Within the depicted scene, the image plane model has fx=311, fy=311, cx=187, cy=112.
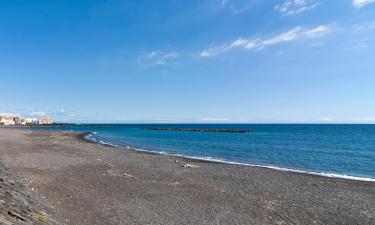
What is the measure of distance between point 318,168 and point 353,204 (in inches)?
611

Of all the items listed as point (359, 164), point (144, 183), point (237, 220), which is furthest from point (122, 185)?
point (359, 164)

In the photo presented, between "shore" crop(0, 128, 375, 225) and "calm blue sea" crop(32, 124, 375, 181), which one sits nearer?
"shore" crop(0, 128, 375, 225)

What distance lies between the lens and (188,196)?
1588 centimetres

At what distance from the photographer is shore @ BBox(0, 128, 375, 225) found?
12.4 m

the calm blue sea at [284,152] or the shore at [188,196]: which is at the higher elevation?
the shore at [188,196]

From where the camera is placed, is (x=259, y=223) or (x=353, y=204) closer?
(x=259, y=223)

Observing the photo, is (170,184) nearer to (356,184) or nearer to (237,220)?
(237,220)

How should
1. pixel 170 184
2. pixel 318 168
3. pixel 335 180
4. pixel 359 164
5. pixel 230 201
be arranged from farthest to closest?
pixel 359 164
pixel 318 168
pixel 335 180
pixel 170 184
pixel 230 201

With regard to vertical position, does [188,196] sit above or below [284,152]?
above

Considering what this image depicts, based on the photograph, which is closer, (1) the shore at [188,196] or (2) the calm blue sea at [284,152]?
(1) the shore at [188,196]

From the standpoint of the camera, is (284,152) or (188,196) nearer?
(188,196)

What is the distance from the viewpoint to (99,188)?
17.0 meters

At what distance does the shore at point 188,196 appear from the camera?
12.4m

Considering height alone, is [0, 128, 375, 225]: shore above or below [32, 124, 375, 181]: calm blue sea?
above
